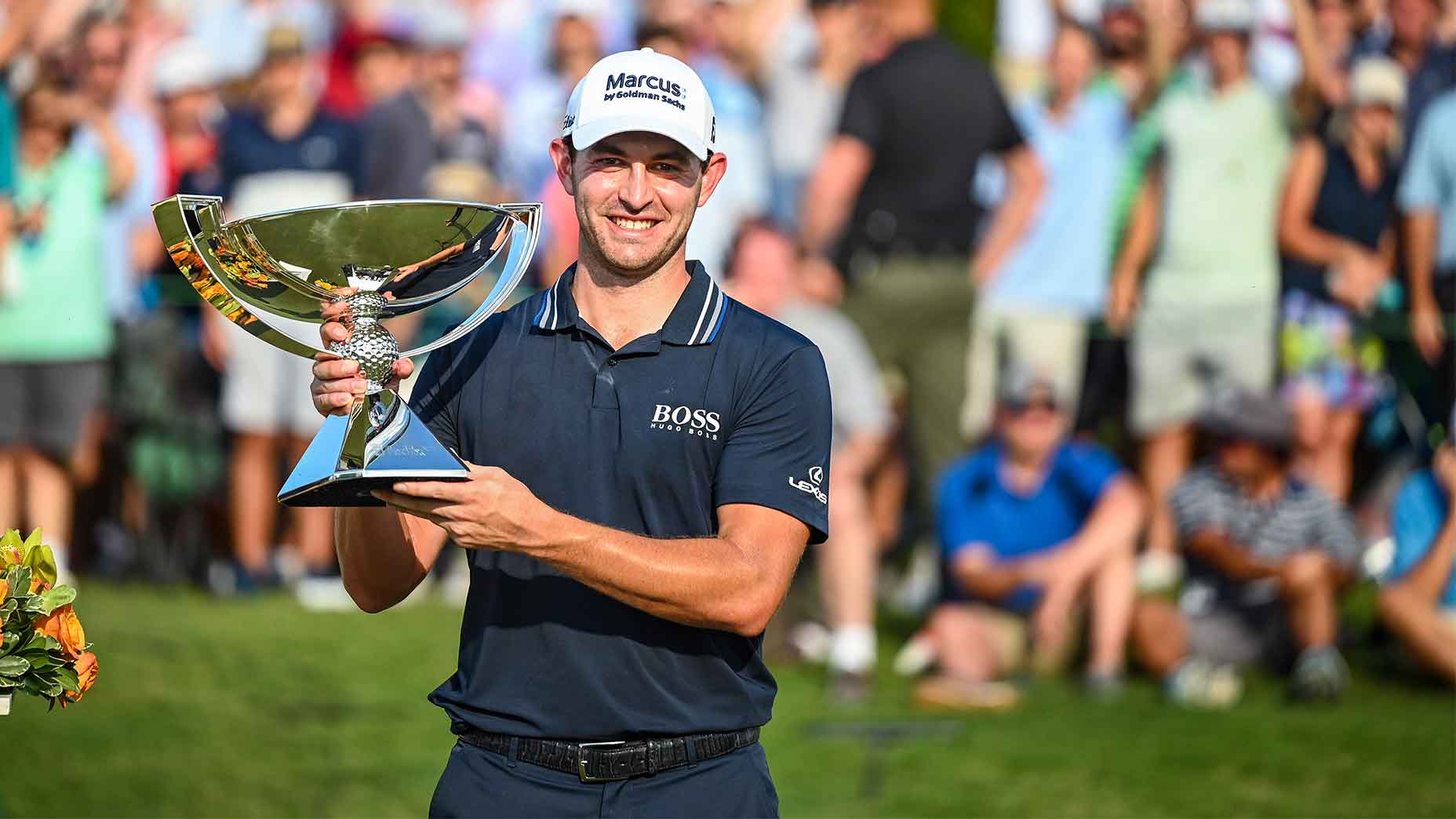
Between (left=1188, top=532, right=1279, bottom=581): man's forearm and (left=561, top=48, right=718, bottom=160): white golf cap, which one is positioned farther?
(left=1188, top=532, right=1279, bottom=581): man's forearm

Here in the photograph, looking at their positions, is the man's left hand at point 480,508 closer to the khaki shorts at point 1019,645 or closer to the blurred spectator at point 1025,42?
the khaki shorts at point 1019,645

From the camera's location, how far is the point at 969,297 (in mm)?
9609

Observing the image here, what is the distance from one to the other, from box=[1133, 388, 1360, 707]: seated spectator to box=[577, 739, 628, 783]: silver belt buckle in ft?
17.2

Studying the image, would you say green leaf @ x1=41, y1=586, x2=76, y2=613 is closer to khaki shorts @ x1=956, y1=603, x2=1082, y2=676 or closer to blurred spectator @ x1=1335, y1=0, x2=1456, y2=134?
khaki shorts @ x1=956, y1=603, x2=1082, y2=676

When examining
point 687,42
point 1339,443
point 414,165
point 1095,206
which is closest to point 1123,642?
point 1339,443

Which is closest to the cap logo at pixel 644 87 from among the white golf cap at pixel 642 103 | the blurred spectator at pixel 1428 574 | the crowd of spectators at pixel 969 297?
the white golf cap at pixel 642 103

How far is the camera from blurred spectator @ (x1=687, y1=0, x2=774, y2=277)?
9695 millimetres

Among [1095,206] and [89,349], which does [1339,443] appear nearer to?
[1095,206]

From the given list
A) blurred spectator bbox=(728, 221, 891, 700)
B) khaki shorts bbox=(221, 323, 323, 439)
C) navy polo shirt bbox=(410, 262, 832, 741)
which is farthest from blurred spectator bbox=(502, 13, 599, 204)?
navy polo shirt bbox=(410, 262, 832, 741)

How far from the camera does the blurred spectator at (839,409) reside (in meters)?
8.73

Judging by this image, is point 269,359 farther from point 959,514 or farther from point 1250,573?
point 1250,573

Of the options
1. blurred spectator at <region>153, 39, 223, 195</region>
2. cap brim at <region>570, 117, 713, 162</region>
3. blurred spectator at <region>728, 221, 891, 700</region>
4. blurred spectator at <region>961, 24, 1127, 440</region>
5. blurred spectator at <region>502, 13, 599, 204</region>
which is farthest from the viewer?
blurred spectator at <region>153, 39, 223, 195</region>

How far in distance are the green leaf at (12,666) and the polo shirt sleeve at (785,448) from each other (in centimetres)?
129

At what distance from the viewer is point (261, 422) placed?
10297 mm
